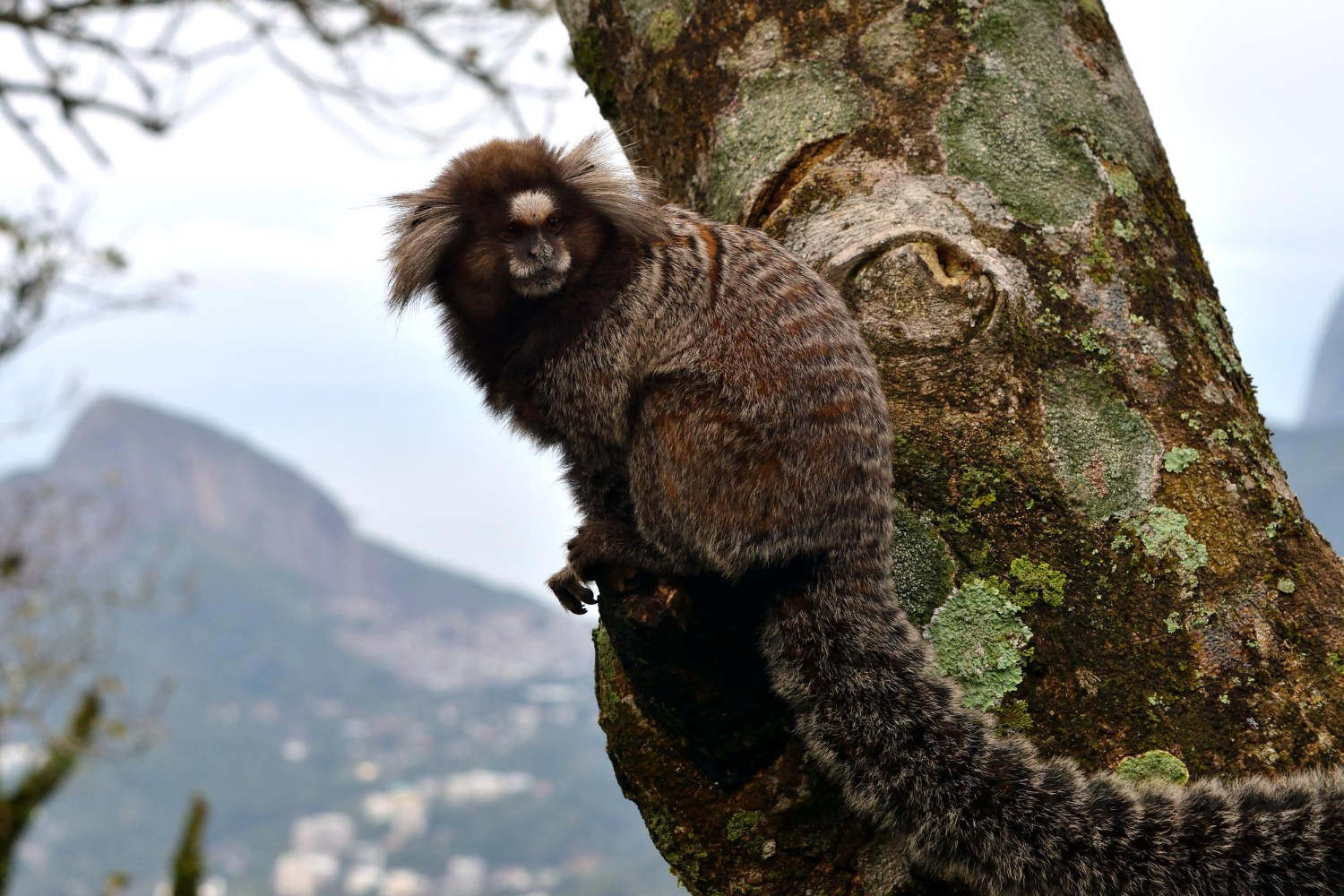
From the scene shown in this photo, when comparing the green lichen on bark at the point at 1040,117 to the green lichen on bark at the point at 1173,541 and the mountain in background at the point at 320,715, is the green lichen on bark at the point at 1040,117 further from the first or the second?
the mountain in background at the point at 320,715

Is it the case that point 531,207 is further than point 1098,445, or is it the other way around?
point 531,207

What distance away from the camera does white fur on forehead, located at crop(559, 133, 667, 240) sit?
307 cm

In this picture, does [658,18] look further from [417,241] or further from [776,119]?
[417,241]

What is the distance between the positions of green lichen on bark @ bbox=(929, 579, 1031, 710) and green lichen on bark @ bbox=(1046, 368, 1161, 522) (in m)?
0.31

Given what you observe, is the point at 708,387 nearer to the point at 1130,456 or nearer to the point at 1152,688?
the point at 1130,456

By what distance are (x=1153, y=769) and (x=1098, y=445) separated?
0.74 metres

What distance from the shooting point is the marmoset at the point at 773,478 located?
6.93 ft

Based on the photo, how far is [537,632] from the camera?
72250mm

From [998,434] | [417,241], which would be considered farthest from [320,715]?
[998,434]

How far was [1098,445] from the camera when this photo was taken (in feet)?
8.52

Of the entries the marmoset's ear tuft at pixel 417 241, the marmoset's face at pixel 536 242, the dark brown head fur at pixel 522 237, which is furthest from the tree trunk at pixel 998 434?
the marmoset's ear tuft at pixel 417 241

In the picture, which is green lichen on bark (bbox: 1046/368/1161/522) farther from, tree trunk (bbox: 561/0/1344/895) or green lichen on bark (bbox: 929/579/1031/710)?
green lichen on bark (bbox: 929/579/1031/710)

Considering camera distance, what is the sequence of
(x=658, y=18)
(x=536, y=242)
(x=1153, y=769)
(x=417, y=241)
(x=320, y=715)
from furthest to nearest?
(x=320, y=715)
(x=658, y=18)
(x=417, y=241)
(x=536, y=242)
(x=1153, y=769)

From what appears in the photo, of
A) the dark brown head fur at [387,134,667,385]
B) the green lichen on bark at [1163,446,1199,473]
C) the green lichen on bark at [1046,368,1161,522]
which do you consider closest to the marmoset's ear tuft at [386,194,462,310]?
the dark brown head fur at [387,134,667,385]
